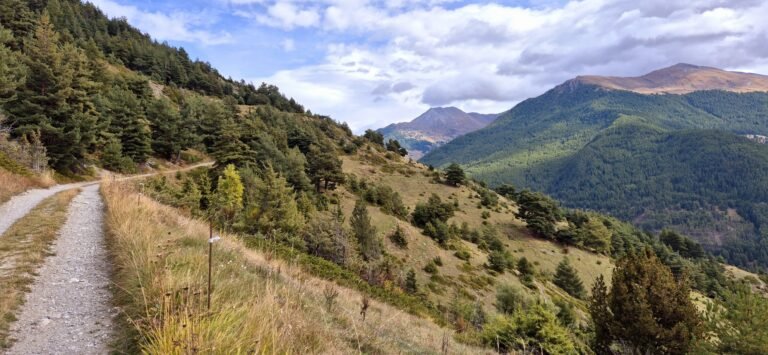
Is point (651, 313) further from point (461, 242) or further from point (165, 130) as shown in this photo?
point (165, 130)

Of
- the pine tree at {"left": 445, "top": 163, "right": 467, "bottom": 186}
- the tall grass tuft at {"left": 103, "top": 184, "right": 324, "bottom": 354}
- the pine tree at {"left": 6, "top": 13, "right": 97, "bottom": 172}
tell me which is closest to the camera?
the tall grass tuft at {"left": 103, "top": 184, "right": 324, "bottom": 354}

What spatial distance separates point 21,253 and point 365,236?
2847 centimetres

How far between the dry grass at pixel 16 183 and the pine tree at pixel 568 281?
171 feet

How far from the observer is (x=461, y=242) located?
4978cm

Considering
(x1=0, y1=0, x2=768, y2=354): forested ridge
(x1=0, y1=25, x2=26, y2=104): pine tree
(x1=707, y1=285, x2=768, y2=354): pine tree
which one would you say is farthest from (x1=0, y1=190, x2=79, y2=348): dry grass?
(x1=707, y1=285, x2=768, y2=354): pine tree

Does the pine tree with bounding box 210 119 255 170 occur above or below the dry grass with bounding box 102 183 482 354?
above

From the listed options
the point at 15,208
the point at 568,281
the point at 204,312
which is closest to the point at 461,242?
the point at 568,281

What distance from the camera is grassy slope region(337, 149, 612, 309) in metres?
38.1

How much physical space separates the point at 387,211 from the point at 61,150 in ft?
108

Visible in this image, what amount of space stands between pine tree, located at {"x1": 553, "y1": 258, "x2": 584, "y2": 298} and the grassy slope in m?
2.61

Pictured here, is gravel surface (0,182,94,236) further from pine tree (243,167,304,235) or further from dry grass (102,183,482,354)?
pine tree (243,167,304,235)

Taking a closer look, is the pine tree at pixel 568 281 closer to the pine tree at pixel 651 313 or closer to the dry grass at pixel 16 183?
the pine tree at pixel 651 313

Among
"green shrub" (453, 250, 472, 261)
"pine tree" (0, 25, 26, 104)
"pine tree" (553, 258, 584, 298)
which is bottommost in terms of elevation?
"pine tree" (553, 258, 584, 298)

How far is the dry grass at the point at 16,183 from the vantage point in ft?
48.5
